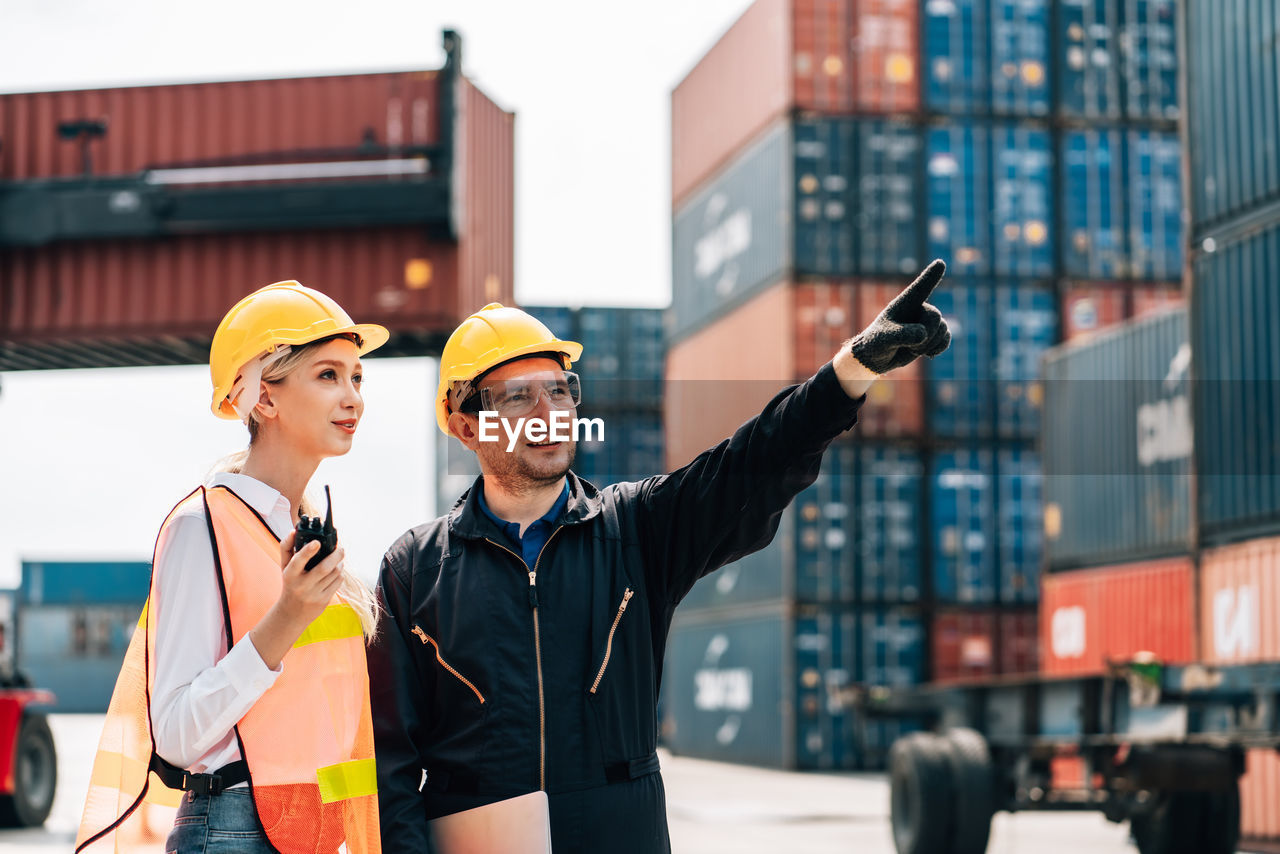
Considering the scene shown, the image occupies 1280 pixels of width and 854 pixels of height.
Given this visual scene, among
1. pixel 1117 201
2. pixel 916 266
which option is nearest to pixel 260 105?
pixel 916 266

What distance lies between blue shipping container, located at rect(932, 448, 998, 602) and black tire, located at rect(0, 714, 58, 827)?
15503 mm

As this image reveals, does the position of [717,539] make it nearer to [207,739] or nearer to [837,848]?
[207,739]

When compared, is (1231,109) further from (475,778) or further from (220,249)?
(475,778)

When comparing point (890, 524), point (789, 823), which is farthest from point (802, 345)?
point (789, 823)

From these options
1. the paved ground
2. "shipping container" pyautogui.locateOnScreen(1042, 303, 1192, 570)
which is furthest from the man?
"shipping container" pyautogui.locateOnScreen(1042, 303, 1192, 570)

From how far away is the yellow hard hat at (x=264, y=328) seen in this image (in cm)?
293

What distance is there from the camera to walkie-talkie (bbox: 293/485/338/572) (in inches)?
104

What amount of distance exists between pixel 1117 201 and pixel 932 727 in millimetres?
16103

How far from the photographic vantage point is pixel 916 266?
26.6 m

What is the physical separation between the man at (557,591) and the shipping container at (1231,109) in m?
A: 13.1

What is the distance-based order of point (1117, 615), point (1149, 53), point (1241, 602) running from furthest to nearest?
point (1149, 53), point (1117, 615), point (1241, 602)

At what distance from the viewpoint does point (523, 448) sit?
3.16m

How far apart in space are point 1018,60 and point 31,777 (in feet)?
63.5

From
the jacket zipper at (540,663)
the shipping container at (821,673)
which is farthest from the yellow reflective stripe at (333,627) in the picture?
the shipping container at (821,673)
